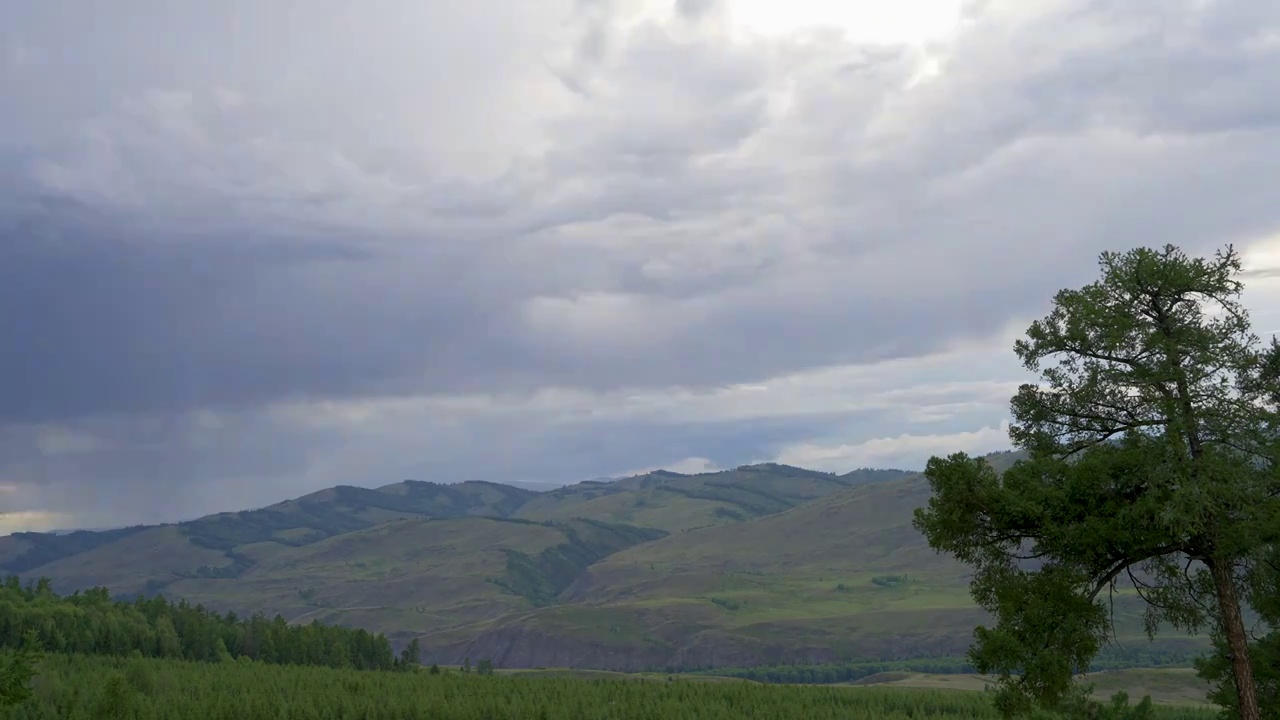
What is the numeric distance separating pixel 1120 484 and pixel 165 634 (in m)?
160

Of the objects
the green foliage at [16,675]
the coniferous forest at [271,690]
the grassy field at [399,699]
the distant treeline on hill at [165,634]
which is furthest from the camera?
the distant treeline on hill at [165,634]

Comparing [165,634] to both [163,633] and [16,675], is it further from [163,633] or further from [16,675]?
[16,675]

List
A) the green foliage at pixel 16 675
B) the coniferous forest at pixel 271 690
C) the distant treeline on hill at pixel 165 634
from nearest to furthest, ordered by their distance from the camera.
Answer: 1. the green foliage at pixel 16 675
2. the coniferous forest at pixel 271 690
3. the distant treeline on hill at pixel 165 634

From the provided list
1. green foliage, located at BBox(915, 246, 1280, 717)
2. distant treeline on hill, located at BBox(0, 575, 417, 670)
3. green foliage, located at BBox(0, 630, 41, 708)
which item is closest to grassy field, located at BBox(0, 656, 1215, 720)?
distant treeline on hill, located at BBox(0, 575, 417, 670)

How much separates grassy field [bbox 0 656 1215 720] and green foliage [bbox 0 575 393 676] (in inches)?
932

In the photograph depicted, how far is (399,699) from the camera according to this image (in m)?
90.8

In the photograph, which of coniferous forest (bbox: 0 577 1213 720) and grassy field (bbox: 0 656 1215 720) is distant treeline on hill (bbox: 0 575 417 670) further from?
grassy field (bbox: 0 656 1215 720)

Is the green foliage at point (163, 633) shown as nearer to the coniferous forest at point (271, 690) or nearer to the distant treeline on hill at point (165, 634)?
the distant treeline on hill at point (165, 634)

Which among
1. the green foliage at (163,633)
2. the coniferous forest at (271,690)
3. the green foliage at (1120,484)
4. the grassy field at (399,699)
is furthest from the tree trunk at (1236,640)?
the green foliage at (163,633)

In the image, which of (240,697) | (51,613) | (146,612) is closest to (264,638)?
(146,612)

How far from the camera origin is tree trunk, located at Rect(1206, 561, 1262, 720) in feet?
103

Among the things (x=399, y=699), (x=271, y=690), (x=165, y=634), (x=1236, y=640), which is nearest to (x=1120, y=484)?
(x=1236, y=640)

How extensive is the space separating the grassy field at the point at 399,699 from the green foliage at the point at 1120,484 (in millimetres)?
53902

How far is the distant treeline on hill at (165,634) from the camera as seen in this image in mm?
144500
